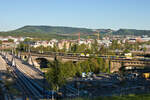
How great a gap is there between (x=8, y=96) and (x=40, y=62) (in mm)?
40674

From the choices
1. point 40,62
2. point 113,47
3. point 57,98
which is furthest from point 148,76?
point 113,47

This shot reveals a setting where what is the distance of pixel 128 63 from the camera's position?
38594mm

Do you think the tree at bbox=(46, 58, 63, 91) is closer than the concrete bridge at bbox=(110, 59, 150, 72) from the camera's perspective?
Yes

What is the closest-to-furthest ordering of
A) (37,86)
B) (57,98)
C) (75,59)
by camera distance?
(57,98) < (37,86) < (75,59)

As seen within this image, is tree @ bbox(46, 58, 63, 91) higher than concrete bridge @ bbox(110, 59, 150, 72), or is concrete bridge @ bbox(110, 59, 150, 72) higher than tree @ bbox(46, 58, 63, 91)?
tree @ bbox(46, 58, 63, 91)

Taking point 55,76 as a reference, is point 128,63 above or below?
below

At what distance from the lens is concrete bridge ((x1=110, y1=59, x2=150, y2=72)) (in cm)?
3784

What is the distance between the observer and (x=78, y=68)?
33531mm

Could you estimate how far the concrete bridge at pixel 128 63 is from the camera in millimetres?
37844

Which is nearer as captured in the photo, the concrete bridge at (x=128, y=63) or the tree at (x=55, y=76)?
the tree at (x=55, y=76)

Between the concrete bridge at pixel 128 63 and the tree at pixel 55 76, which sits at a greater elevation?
the tree at pixel 55 76

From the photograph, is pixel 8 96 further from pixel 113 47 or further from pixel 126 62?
pixel 113 47

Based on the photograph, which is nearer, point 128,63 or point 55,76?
point 55,76

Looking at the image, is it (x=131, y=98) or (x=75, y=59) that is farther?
(x=75, y=59)
